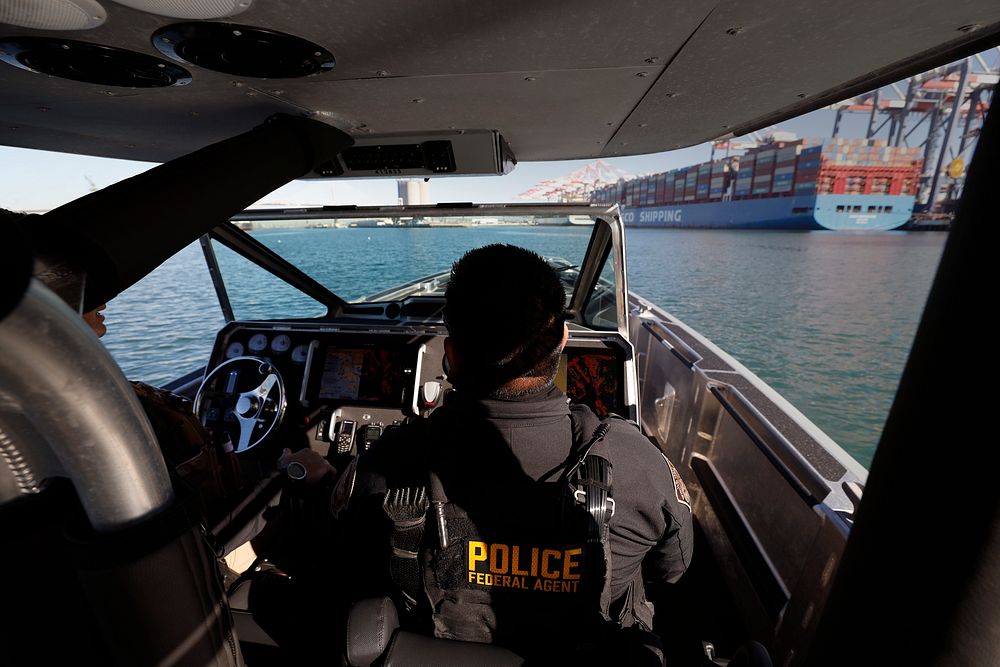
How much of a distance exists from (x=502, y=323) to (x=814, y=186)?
139ft

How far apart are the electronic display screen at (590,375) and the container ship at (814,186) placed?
3490 centimetres

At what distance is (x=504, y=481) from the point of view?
1.03 m

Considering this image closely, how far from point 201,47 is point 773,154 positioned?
44.6 m

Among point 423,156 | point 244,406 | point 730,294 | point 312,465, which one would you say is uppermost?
point 423,156

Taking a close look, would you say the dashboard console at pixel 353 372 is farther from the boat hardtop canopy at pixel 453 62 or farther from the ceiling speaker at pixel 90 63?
the ceiling speaker at pixel 90 63

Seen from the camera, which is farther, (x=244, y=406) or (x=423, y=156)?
(x=244, y=406)

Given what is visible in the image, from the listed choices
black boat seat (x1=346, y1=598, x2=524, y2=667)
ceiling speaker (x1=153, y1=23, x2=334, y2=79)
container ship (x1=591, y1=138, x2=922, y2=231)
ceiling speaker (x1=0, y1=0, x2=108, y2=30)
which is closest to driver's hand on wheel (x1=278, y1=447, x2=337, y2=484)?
black boat seat (x1=346, y1=598, x2=524, y2=667)

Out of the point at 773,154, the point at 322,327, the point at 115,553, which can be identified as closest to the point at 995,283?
the point at 115,553

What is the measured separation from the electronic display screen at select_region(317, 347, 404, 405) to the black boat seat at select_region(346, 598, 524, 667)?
206 centimetres

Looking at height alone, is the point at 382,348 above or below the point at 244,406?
above

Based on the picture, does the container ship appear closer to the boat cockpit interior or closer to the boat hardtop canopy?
the boat cockpit interior

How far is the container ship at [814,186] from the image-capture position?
34.2 m

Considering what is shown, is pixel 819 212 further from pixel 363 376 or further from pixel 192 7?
pixel 192 7

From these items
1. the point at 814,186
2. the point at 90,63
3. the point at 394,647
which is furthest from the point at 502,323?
the point at 814,186
